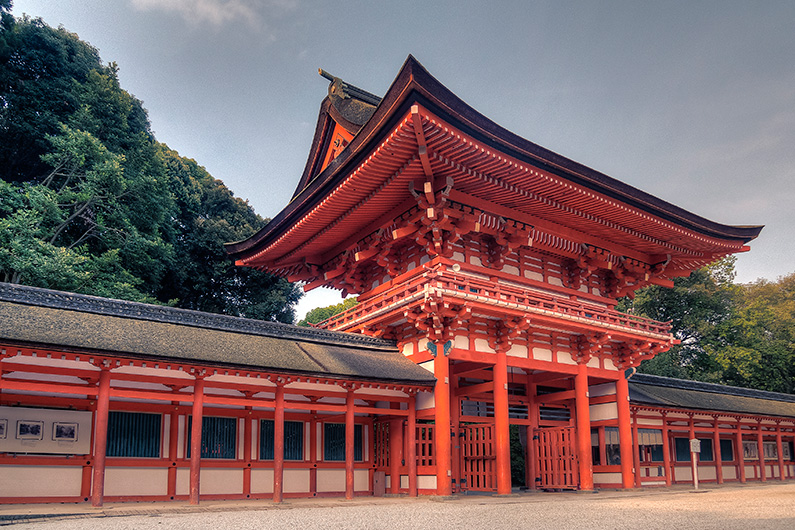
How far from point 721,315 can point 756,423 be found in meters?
15.4

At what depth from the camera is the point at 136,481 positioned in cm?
1347

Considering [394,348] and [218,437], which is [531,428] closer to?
[394,348]

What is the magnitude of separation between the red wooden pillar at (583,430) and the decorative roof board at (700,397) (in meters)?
3.33

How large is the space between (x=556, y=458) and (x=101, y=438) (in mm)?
12653

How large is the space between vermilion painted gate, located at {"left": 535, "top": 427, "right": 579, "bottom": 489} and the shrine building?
5 centimetres

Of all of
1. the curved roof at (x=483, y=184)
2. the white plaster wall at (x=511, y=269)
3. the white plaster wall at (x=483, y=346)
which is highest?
the curved roof at (x=483, y=184)

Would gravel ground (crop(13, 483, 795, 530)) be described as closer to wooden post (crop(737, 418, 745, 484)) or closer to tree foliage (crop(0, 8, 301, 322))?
wooden post (crop(737, 418, 745, 484))

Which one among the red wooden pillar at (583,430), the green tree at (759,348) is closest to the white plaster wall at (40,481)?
the red wooden pillar at (583,430)

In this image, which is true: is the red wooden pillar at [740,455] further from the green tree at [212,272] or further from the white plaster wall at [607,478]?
the green tree at [212,272]

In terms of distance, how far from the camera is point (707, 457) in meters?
25.0

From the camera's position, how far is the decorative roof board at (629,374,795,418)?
2203 centimetres

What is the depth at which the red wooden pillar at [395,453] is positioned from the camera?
53.3ft

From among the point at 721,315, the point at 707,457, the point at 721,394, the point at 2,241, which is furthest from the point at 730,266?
the point at 2,241

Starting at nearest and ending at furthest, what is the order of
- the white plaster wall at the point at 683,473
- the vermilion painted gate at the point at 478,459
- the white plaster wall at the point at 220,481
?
the white plaster wall at the point at 220,481, the vermilion painted gate at the point at 478,459, the white plaster wall at the point at 683,473
